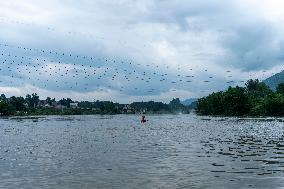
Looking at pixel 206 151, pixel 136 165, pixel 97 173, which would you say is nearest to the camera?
pixel 97 173

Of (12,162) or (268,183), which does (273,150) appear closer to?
(268,183)

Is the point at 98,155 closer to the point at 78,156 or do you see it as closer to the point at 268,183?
the point at 78,156

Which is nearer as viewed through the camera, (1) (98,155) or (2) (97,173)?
(2) (97,173)

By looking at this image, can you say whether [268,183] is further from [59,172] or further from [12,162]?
[12,162]

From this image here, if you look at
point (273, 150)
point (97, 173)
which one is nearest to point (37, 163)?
point (97, 173)

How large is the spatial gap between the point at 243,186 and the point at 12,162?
84.1ft

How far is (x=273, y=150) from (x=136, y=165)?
21437 millimetres

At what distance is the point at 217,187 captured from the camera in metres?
28.5

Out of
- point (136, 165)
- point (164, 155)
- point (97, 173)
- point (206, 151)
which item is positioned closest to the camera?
point (97, 173)

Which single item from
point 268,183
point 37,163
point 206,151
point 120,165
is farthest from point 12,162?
point 268,183

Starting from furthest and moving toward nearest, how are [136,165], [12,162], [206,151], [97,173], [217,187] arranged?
[206,151] → [12,162] → [136,165] → [97,173] → [217,187]

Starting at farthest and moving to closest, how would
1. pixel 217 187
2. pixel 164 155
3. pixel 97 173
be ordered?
pixel 164 155 → pixel 97 173 → pixel 217 187

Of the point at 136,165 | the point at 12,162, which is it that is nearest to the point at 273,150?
the point at 136,165

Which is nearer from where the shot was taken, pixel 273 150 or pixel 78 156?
pixel 78 156
